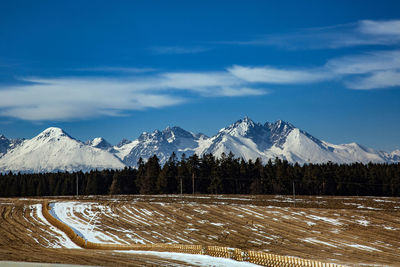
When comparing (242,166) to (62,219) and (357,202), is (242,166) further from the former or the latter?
(62,219)

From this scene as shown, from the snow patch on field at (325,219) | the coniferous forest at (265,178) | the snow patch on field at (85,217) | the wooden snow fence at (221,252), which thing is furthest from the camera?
the coniferous forest at (265,178)

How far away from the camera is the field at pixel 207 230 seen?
2279 inches

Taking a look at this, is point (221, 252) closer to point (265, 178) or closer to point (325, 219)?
point (325, 219)

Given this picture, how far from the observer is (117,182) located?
200m

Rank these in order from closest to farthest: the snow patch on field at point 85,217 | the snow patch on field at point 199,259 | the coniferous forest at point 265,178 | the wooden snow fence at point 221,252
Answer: the wooden snow fence at point 221,252, the snow patch on field at point 199,259, the snow patch on field at point 85,217, the coniferous forest at point 265,178

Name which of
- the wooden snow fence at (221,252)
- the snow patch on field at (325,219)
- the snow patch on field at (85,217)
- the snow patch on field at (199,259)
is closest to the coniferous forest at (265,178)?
the snow patch on field at (85,217)

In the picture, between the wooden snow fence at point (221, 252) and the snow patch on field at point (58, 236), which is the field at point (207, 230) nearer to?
the snow patch on field at point (58, 236)

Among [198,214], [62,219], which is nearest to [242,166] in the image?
[198,214]

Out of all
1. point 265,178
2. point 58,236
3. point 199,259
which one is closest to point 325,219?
point 199,259

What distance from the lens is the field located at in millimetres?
57875

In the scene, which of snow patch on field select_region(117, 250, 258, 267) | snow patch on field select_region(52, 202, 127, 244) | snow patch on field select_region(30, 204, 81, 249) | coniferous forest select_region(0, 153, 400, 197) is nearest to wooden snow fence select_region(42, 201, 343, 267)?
snow patch on field select_region(30, 204, 81, 249)

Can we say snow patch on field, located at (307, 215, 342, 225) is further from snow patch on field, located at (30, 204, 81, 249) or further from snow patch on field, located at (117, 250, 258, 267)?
snow patch on field, located at (30, 204, 81, 249)

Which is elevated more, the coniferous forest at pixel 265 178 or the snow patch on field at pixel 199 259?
the coniferous forest at pixel 265 178

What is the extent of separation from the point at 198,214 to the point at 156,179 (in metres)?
87.8
